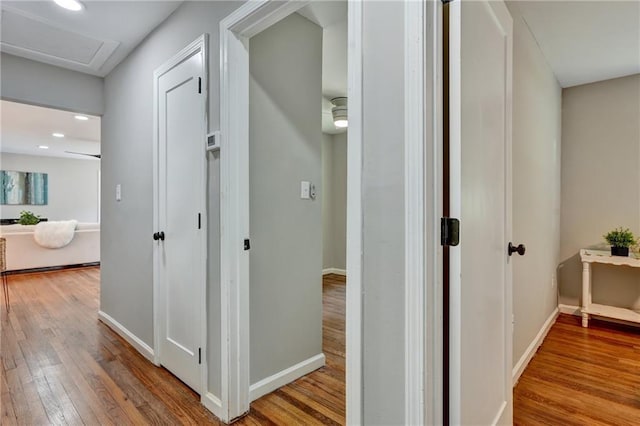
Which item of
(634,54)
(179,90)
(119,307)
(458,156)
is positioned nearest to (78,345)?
(119,307)

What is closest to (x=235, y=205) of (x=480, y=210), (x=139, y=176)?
(x=480, y=210)

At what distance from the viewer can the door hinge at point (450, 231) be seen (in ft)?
3.51

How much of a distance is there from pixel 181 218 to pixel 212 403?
3.62ft

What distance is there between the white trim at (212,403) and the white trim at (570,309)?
11.4 feet

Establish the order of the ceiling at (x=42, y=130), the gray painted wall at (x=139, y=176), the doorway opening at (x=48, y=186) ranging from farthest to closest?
the doorway opening at (x=48, y=186) → the ceiling at (x=42, y=130) → the gray painted wall at (x=139, y=176)

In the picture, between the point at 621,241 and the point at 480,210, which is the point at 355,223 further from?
the point at 621,241

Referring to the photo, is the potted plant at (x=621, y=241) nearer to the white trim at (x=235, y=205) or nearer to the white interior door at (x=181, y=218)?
the white trim at (x=235, y=205)

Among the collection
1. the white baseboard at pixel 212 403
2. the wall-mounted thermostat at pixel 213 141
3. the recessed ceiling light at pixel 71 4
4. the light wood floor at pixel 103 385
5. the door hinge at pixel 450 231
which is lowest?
the light wood floor at pixel 103 385

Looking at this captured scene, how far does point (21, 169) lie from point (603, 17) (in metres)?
10.9

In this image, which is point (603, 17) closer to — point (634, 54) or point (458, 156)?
point (634, 54)

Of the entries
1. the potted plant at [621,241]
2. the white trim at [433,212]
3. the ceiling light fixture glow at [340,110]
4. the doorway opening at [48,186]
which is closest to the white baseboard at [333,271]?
the ceiling light fixture glow at [340,110]

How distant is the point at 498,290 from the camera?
1450 millimetres

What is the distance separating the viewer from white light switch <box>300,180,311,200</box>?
2229 mm

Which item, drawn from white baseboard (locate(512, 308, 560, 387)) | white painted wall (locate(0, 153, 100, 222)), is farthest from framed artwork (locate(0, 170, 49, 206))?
white baseboard (locate(512, 308, 560, 387))
